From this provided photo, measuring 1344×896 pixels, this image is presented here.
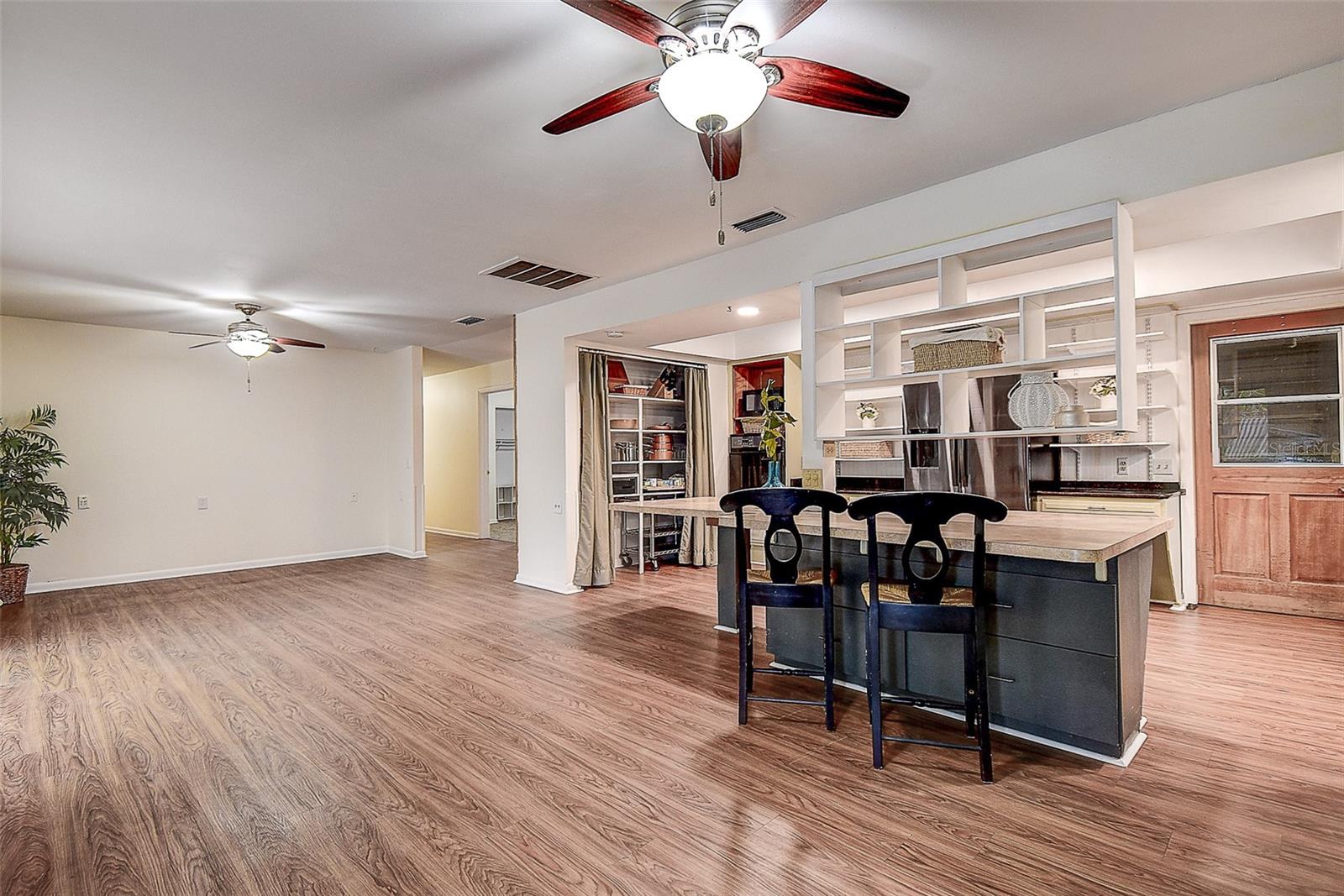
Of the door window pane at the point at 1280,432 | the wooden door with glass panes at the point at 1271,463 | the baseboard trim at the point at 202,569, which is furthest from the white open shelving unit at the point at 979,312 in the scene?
the baseboard trim at the point at 202,569

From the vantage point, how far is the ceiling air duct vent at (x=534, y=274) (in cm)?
479

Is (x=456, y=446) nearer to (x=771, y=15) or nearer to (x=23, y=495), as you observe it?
(x=23, y=495)

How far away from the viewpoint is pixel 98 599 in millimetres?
5820

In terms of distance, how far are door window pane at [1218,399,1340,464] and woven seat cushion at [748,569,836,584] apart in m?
3.89

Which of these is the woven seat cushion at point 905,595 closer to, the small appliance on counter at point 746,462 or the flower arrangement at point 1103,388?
the flower arrangement at point 1103,388

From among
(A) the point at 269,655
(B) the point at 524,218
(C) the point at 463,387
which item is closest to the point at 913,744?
(B) the point at 524,218

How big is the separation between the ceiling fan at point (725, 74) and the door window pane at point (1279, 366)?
4562mm

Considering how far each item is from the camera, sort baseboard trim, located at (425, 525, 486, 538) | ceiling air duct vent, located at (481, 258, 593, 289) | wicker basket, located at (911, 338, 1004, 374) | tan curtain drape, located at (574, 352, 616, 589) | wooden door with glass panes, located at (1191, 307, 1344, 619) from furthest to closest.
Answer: baseboard trim, located at (425, 525, 486, 538) < tan curtain drape, located at (574, 352, 616, 589) < ceiling air duct vent, located at (481, 258, 593, 289) < wooden door with glass panes, located at (1191, 307, 1344, 619) < wicker basket, located at (911, 338, 1004, 374)

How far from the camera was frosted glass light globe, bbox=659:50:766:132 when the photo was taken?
1.82 meters

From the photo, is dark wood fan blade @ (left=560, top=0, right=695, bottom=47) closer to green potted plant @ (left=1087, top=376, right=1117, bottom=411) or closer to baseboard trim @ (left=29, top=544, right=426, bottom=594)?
green potted plant @ (left=1087, top=376, right=1117, bottom=411)

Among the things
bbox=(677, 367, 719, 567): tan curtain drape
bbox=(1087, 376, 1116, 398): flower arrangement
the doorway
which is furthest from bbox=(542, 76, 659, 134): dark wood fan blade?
the doorway

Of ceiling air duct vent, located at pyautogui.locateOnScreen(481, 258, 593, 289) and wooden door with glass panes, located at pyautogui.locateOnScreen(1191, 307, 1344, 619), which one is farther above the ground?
ceiling air duct vent, located at pyautogui.locateOnScreen(481, 258, 593, 289)

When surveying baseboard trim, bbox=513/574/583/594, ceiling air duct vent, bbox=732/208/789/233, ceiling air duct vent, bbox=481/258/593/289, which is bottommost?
baseboard trim, bbox=513/574/583/594

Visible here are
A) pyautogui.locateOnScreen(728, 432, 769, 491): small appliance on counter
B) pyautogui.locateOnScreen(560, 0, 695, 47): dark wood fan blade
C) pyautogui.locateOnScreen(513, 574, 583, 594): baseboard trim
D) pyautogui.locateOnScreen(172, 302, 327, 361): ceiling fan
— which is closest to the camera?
pyautogui.locateOnScreen(560, 0, 695, 47): dark wood fan blade
